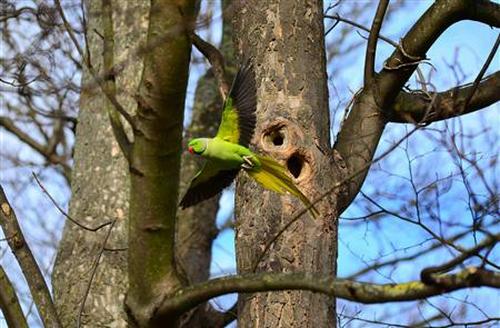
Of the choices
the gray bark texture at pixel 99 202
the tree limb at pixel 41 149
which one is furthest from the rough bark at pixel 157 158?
the tree limb at pixel 41 149

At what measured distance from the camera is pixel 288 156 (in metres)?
3.33

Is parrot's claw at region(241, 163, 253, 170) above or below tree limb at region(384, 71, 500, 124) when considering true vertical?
below

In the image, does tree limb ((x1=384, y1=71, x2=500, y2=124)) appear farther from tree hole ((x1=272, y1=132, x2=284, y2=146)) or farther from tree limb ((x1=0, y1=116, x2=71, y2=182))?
tree limb ((x1=0, y1=116, x2=71, y2=182))

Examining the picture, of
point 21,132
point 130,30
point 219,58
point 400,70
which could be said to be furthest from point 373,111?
point 21,132

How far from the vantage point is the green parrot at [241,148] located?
129 inches

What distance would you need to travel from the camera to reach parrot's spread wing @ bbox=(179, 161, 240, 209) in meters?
3.83

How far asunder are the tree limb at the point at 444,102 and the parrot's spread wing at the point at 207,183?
75 centimetres

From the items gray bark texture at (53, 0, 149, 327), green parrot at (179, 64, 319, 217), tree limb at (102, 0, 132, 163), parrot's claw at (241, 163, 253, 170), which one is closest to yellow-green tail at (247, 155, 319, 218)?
green parrot at (179, 64, 319, 217)

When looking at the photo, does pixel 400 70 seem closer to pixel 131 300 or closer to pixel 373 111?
pixel 373 111

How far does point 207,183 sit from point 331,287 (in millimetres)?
2032

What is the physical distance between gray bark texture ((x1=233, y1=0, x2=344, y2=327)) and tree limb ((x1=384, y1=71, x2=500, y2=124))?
1.28ft

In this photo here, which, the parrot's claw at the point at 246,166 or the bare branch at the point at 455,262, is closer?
the bare branch at the point at 455,262

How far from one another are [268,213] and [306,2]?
897mm

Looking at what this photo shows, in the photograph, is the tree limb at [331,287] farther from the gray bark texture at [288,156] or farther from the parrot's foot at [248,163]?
the parrot's foot at [248,163]
